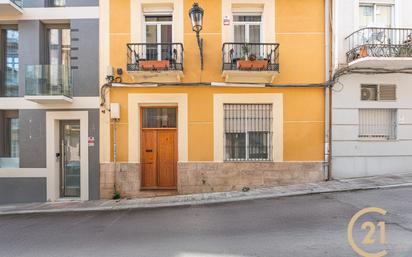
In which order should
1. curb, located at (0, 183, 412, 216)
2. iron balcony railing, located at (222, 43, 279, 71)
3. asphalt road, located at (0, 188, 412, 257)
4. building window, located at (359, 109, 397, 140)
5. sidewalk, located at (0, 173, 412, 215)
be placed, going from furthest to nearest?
building window, located at (359, 109, 397, 140) → iron balcony railing, located at (222, 43, 279, 71) → sidewalk, located at (0, 173, 412, 215) → curb, located at (0, 183, 412, 216) → asphalt road, located at (0, 188, 412, 257)

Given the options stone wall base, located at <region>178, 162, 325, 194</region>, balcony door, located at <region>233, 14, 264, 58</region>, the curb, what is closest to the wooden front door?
stone wall base, located at <region>178, 162, 325, 194</region>

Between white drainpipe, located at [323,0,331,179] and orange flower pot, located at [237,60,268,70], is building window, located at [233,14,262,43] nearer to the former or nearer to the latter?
orange flower pot, located at [237,60,268,70]

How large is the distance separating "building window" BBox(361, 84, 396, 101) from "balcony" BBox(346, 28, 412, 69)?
26.7 inches

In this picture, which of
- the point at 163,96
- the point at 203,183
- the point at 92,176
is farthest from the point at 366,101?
the point at 92,176

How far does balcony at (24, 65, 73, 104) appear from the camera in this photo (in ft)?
30.3

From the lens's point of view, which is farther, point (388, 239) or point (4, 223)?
point (4, 223)

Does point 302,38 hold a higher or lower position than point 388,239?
higher

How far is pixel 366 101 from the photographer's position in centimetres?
986

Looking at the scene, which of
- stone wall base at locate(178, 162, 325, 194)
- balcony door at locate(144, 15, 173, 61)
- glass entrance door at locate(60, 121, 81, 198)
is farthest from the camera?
glass entrance door at locate(60, 121, 81, 198)

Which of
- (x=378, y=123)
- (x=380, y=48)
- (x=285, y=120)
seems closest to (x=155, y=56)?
(x=285, y=120)

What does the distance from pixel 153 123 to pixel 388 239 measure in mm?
7413

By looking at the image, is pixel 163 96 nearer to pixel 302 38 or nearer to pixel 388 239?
pixel 302 38

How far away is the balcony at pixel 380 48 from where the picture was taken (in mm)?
9072

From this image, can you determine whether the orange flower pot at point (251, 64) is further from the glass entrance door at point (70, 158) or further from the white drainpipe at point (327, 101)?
the glass entrance door at point (70, 158)
